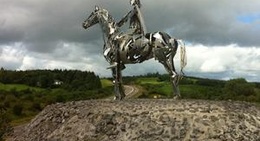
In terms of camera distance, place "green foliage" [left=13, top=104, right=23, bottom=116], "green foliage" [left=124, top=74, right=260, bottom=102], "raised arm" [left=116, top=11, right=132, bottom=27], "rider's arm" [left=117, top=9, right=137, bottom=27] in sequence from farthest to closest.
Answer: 1. "green foliage" [left=13, top=104, right=23, bottom=116]
2. "green foliage" [left=124, top=74, right=260, bottom=102]
3. "raised arm" [left=116, top=11, right=132, bottom=27]
4. "rider's arm" [left=117, top=9, right=137, bottom=27]

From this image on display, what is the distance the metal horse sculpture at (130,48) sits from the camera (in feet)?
61.1

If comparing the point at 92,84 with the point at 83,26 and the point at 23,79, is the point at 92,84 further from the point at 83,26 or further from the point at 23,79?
the point at 83,26

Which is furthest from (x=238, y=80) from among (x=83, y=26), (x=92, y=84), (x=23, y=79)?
(x=83, y=26)

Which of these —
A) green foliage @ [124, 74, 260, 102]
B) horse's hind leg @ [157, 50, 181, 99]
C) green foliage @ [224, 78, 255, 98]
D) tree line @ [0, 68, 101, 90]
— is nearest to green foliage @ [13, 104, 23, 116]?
Result: green foliage @ [124, 74, 260, 102]

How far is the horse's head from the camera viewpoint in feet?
66.2

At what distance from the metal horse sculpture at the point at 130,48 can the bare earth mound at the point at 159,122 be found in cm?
142

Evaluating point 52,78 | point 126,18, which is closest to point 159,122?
point 126,18

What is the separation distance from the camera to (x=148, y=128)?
54.4 feet

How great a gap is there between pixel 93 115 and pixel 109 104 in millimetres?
740

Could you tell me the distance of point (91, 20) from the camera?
20234 mm

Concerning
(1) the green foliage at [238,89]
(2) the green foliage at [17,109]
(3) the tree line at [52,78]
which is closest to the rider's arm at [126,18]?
(1) the green foliage at [238,89]

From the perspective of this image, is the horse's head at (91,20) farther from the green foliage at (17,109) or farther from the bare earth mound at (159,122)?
the green foliage at (17,109)

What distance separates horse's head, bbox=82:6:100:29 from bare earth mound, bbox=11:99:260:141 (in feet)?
11.5

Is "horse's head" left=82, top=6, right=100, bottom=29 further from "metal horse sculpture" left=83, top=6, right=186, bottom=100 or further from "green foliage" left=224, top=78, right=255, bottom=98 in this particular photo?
"green foliage" left=224, top=78, right=255, bottom=98
